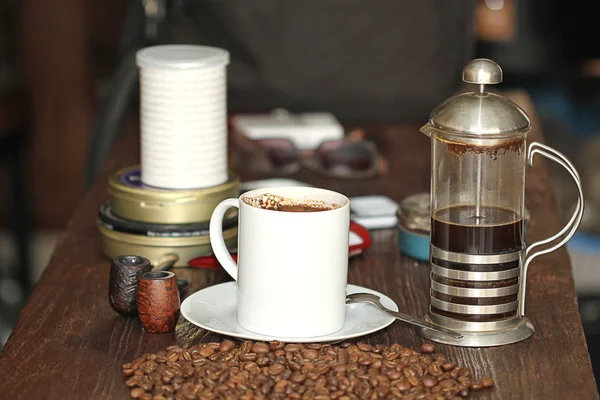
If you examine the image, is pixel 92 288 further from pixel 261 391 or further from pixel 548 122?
pixel 548 122

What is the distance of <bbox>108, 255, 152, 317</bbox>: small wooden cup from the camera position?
3.96 feet

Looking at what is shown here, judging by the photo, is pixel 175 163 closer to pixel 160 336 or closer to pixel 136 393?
pixel 160 336

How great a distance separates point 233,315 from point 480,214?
318 millimetres

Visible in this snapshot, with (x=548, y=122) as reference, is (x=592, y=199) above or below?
below

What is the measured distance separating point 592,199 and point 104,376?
2.98 metres

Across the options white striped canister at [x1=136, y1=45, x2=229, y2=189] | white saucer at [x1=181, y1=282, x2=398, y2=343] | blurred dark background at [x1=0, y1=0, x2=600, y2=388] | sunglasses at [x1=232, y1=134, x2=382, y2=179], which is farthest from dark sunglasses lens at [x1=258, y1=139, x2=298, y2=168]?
A: white saucer at [x1=181, y1=282, x2=398, y2=343]

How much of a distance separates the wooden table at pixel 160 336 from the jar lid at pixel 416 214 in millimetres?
54

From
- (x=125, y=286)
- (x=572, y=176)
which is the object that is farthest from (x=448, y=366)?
(x=125, y=286)

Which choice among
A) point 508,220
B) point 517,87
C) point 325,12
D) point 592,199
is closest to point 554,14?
point 517,87

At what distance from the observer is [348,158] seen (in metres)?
1.95

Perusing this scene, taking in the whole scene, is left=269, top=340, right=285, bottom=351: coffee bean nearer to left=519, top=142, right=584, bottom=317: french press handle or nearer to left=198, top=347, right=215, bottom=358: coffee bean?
left=198, top=347, right=215, bottom=358: coffee bean

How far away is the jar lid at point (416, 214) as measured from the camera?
143 cm

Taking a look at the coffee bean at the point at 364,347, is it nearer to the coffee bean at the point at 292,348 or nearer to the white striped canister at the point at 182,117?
the coffee bean at the point at 292,348

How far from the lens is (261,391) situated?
1.00 meters
